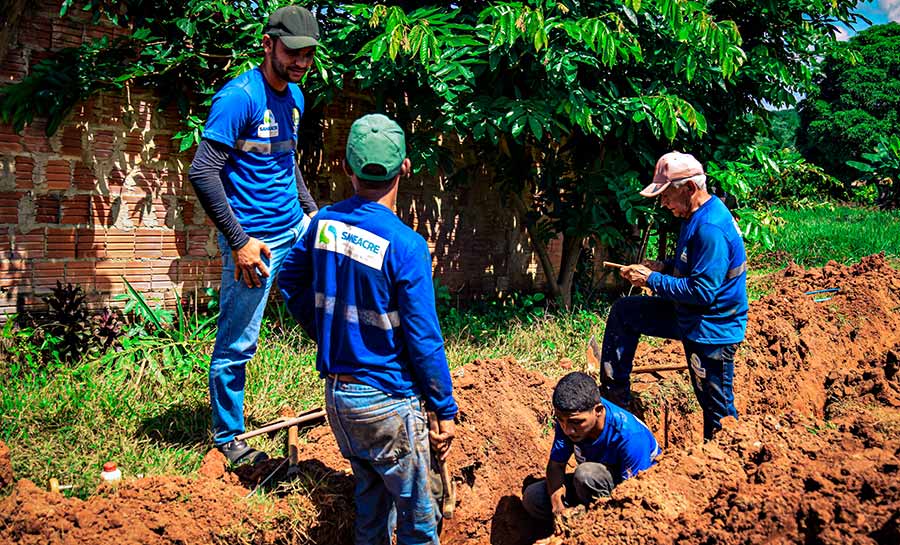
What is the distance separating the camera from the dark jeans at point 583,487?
3.77m

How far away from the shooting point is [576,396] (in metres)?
3.58

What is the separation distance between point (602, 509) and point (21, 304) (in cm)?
411

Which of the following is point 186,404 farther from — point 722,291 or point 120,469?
point 722,291

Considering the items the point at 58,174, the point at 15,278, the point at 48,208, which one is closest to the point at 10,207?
the point at 48,208

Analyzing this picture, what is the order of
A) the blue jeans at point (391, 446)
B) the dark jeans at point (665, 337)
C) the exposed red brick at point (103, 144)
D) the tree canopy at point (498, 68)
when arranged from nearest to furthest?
the blue jeans at point (391, 446)
the dark jeans at point (665, 337)
the tree canopy at point (498, 68)
the exposed red brick at point (103, 144)

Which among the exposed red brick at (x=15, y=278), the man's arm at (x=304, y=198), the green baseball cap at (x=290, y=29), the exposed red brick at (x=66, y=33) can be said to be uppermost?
the exposed red brick at (x=66, y=33)

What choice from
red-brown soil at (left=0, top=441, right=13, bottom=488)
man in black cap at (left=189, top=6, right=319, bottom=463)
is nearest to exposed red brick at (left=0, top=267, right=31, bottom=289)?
red-brown soil at (left=0, top=441, right=13, bottom=488)

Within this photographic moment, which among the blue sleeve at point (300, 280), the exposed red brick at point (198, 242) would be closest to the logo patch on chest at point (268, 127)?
the blue sleeve at point (300, 280)

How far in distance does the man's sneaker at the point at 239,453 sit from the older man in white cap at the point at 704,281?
7.46 ft

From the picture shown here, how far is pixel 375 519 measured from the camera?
133 inches

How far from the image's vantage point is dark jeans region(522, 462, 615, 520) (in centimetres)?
377

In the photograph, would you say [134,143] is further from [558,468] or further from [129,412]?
[558,468]

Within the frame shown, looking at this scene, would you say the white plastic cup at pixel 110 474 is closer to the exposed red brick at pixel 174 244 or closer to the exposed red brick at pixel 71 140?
the exposed red brick at pixel 174 244

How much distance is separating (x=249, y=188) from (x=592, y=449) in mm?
2131
